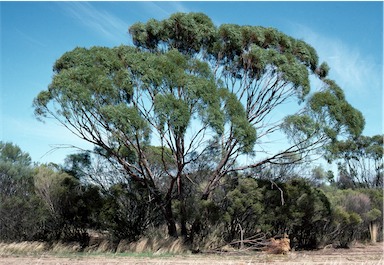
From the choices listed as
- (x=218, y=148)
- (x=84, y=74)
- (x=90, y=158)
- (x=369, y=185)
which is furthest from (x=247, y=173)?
(x=369, y=185)

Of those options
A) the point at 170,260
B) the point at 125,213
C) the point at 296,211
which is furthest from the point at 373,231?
the point at 170,260

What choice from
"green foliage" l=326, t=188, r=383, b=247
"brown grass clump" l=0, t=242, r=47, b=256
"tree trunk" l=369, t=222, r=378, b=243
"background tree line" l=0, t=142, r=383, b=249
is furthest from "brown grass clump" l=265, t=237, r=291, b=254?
"tree trunk" l=369, t=222, r=378, b=243

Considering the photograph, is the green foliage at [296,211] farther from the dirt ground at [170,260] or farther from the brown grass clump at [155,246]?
the brown grass clump at [155,246]

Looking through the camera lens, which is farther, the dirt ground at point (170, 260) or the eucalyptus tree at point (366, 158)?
the eucalyptus tree at point (366, 158)

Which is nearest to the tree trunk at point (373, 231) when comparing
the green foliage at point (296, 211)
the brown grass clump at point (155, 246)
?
the green foliage at point (296, 211)

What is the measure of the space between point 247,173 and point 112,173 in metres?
6.36

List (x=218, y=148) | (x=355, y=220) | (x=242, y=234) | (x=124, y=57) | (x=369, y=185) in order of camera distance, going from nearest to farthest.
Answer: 1. (x=124, y=57)
2. (x=242, y=234)
3. (x=218, y=148)
4. (x=355, y=220)
5. (x=369, y=185)

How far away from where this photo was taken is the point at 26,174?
19062 mm

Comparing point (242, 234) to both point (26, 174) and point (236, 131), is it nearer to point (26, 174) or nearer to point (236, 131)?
point (236, 131)

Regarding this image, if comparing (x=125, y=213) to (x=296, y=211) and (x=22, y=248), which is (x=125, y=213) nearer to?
(x=22, y=248)

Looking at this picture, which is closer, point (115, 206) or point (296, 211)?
point (115, 206)

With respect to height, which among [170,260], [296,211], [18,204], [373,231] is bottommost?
[170,260]

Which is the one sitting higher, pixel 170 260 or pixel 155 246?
pixel 155 246

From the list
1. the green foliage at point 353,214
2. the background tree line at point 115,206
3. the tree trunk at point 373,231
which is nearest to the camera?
the background tree line at point 115,206
